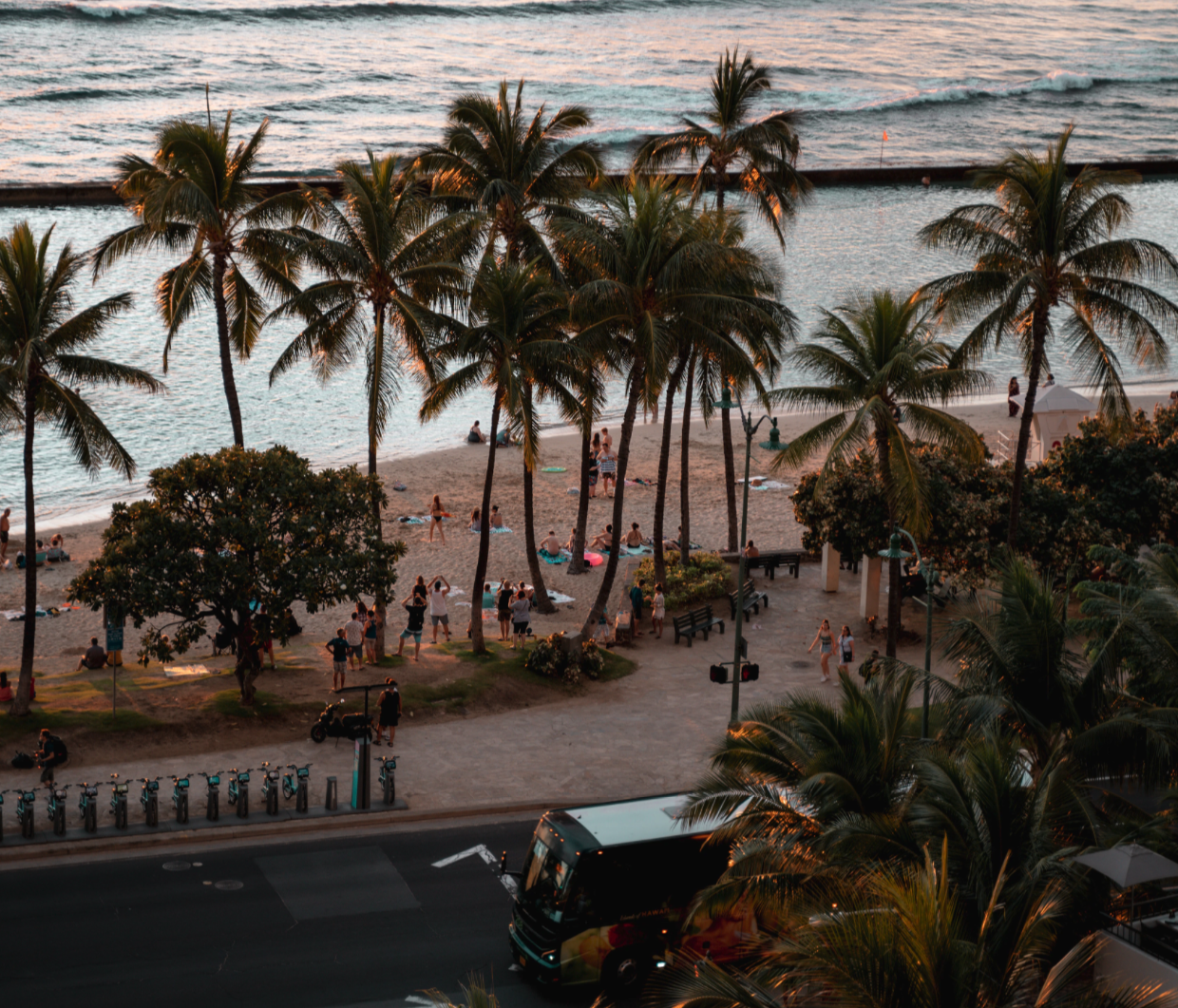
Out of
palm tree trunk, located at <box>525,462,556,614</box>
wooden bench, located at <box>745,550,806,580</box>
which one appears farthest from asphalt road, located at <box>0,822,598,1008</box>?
wooden bench, located at <box>745,550,806,580</box>

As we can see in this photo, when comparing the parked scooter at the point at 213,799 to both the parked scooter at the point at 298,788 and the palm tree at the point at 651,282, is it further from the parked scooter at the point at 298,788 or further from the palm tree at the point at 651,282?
the palm tree at the point at 651,282

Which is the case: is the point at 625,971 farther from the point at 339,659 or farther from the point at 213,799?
A: the point at 339,659

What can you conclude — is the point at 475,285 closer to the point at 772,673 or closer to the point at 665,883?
the point at 772,673

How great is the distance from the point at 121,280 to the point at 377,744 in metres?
64.5

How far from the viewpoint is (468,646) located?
31.1m

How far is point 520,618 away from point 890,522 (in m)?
8.84

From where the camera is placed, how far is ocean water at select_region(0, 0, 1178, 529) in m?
65.0

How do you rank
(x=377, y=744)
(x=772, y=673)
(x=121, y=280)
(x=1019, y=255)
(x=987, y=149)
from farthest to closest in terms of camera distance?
(x=987, y=149)
(x=121, y=280)
(x=772, y=673)
(x=1019, y=255)
(x=377, y=744)

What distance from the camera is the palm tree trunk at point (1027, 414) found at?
2848cm

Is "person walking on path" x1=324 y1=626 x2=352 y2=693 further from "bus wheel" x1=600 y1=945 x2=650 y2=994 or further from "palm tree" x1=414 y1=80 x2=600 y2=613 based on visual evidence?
"bus wheel" x1=600 y1=945 x2=650 y2=994

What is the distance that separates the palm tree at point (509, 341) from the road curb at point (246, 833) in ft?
29.4

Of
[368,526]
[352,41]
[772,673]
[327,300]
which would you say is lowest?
[772,673]

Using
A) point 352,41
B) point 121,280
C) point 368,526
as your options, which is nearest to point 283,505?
point 368,526

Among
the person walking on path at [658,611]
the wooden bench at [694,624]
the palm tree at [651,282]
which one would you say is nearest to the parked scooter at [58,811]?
the palm tree at [651,282]
